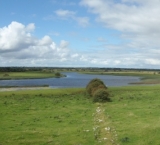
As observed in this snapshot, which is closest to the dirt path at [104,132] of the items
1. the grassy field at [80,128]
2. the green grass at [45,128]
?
the grassy field at [80,128]

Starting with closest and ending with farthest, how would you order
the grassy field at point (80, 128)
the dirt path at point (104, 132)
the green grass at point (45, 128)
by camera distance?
1. the dirt path at point (104, 132)
2. the grassy field at point (80, 128)
3. the green grass at point (45, 128)

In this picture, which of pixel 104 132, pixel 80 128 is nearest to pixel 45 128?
pixel 80 128

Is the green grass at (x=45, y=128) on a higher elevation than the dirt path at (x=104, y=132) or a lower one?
lower

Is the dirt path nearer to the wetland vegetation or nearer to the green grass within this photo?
the wetland vegetation

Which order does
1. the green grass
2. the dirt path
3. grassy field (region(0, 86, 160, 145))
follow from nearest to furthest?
the dirt path → grassy field (region(0, 86, 160, 145)) → the green grass

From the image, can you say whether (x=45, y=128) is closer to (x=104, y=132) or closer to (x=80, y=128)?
(x=80, y=128)

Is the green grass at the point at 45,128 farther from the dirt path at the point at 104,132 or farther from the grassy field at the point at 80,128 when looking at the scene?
the dirt path at the point at 104,132

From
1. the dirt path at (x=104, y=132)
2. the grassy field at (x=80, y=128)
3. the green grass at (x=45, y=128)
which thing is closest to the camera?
the dirt path at (x=104, y=132)

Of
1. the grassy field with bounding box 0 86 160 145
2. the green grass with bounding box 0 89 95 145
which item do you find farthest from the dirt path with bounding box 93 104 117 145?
the green grass with bounding box 0 89 95 145

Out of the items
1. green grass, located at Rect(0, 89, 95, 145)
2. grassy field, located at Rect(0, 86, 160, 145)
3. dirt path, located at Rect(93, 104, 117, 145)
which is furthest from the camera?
green grass, located at Rect(0, 89, 95, 145)

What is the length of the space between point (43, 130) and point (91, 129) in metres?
4.73

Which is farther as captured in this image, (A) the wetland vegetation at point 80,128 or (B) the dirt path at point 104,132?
(A) the wetland vegetation at point 80,128

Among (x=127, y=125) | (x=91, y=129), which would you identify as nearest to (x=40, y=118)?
(x=91, y=129)

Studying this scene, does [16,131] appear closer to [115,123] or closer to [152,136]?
[115,123]
